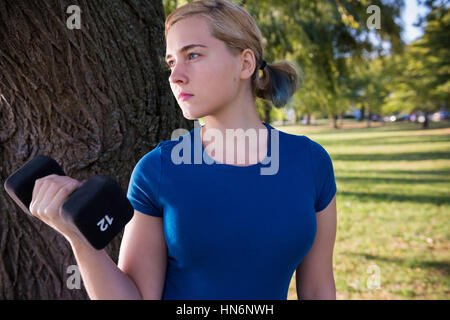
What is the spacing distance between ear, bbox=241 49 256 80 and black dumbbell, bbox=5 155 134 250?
0.73 meters

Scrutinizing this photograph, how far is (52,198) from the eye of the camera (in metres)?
1.25

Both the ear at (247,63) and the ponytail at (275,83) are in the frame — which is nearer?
the ear at (247,63)

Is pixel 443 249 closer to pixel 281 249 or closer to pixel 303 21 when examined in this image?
Result: pixel 281 249

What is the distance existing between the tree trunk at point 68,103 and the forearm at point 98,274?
0.86 metres

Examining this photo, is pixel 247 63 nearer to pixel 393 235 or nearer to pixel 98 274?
pixel 98 274

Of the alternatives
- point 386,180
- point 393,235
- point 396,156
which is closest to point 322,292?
point 393,235

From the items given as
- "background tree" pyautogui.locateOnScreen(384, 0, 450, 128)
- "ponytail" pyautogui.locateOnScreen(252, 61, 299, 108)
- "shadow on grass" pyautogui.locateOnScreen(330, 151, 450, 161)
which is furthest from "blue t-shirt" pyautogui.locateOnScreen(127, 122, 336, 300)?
"background tree" pyautogui.locateOnScreen(384, 0, 450, 128)

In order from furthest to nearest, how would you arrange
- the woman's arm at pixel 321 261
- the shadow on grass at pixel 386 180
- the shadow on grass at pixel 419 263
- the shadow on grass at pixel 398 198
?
1. the shadow on grass at pixel 386 180
2. the shadow on grass at pixel 398 198
3. the shadow on grass at pixel 419 263
4. the woman's arm at pixel 321 261

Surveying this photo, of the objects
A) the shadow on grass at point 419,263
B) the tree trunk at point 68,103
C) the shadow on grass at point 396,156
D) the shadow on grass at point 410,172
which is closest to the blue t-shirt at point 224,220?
the tree trunk at point 68,103

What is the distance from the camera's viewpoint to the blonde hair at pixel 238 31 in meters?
1.51

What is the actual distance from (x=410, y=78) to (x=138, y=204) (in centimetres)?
3179

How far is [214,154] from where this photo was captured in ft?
5.19

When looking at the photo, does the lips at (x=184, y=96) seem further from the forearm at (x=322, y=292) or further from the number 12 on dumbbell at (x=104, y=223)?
the forearm at (x=322, y=292)

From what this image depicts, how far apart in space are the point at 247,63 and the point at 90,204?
873 millimetres
